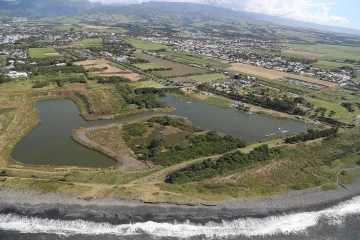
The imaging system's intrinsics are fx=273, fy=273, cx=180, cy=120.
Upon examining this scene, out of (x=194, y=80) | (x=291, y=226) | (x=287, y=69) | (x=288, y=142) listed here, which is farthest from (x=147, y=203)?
(x=287, y=69)

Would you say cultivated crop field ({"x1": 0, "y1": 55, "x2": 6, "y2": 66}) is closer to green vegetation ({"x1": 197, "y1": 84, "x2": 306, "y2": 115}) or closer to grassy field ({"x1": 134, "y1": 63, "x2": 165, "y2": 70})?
grassy field ({"x1": 134, "y1": 63, "x2": 165, "y2": 70})

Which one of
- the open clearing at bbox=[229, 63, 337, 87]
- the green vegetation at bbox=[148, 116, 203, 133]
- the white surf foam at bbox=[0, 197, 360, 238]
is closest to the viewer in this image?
the white surf foam at bbox=[0, 197, 360, 238]

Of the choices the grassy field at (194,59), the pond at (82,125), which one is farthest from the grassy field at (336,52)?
the pond at (82,125)

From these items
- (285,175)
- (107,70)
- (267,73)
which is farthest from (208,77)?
(285,175)

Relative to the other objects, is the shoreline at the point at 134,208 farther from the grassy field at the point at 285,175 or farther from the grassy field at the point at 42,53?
the grassy field at the point at 42,53

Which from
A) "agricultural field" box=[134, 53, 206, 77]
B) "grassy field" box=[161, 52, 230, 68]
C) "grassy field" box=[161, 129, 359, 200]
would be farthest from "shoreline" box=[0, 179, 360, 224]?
"grassy field" box=[161, 52, 230, 68]
